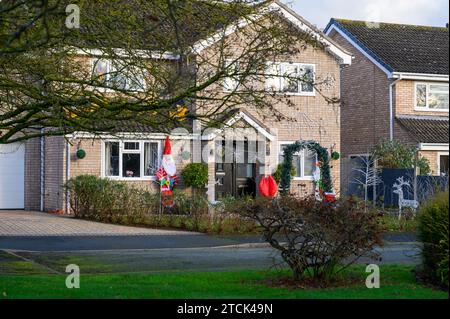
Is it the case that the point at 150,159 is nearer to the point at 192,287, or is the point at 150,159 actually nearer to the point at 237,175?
the point at 237,175

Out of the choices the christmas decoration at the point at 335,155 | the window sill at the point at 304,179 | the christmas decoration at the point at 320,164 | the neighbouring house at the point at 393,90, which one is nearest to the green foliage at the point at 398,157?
the neighbouring house at the point at 393,90

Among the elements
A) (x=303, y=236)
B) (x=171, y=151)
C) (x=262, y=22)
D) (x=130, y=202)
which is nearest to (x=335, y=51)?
(x=171, y=151)

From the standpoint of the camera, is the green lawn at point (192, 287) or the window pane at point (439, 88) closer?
the green lawn at point (192, 287)

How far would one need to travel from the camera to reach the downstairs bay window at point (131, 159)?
91.2 feet

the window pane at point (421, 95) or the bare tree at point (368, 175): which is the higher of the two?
the window pane at point (421, 95)

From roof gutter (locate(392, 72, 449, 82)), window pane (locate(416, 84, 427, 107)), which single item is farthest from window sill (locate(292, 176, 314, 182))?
window pane (locate(416, 84, 427, 107))

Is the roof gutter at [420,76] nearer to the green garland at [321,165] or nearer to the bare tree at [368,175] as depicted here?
the bare tree at [368,175]

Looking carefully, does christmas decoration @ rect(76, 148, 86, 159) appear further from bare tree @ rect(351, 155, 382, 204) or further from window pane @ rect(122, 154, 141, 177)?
bare tree @ rect(351, 155, 382, 204)

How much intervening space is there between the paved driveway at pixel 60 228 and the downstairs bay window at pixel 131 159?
348 cm

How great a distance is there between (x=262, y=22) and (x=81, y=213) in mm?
12019

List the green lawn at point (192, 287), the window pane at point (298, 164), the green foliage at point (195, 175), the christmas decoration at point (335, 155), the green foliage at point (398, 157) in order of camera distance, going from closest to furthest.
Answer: the green lawn at point (192, 287)
the green foliage at point (195, 175)
the green foliage at point (398, 157)
the christmas decoration at point (335, 155)
the window pane at point (298, 164)

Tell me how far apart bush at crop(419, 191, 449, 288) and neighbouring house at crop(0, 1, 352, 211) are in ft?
47.1

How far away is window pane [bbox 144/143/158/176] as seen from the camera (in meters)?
28.3

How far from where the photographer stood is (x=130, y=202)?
78.7 feet
